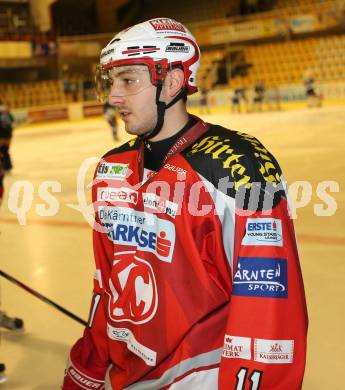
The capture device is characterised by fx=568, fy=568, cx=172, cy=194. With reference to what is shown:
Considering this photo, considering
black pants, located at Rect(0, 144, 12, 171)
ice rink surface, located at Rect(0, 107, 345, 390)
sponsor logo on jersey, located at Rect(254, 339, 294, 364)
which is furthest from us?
black pants, located at Rect(0, 144, 12, 171)

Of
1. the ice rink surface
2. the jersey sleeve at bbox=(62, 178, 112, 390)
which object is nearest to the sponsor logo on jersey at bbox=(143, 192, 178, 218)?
the jersey sleeve at bbox=(62, 178, 112, 390)

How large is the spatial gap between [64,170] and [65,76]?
18.5m

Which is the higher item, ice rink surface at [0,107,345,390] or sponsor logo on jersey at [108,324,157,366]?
sponsor logo on jersey at [108,324,157,366]

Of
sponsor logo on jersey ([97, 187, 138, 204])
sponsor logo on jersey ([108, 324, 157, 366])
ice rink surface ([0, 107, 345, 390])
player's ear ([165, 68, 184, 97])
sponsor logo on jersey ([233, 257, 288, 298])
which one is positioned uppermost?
player's ear ([165, 68, 184, 97])

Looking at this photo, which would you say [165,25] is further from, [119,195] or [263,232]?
[263,232]

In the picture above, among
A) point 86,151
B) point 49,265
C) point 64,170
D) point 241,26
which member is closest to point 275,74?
point 241,26

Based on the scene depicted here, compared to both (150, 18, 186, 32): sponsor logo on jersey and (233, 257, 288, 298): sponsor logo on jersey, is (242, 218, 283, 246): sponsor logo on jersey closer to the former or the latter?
(233, 257, 288, 298): sponsor logo on jersey

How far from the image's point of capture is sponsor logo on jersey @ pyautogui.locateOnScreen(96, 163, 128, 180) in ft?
5.39

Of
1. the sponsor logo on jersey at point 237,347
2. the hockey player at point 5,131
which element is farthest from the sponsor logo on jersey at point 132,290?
the hockey player at point 5,131

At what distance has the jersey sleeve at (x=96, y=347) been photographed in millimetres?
1656

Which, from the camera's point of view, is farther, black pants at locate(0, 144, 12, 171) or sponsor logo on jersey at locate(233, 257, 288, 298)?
black pants at locate(0, 144, 12, 171)

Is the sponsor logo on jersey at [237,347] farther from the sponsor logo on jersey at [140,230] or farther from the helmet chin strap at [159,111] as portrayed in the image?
the helmet chin strap at [159,111]

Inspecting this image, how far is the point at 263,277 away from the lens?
50.7 inches

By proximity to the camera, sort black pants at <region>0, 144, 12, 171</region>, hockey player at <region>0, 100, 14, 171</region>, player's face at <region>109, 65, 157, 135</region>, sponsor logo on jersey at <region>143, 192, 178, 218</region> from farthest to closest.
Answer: hockey player at <region>0, 100, 14, 171</region>
black pants at <region>0, 144, 12, 171</region>
player's face at <region>109, 65, 157, 135</region>
sponsor logo on jersey at <region>143, 192, 178, 218</region>
